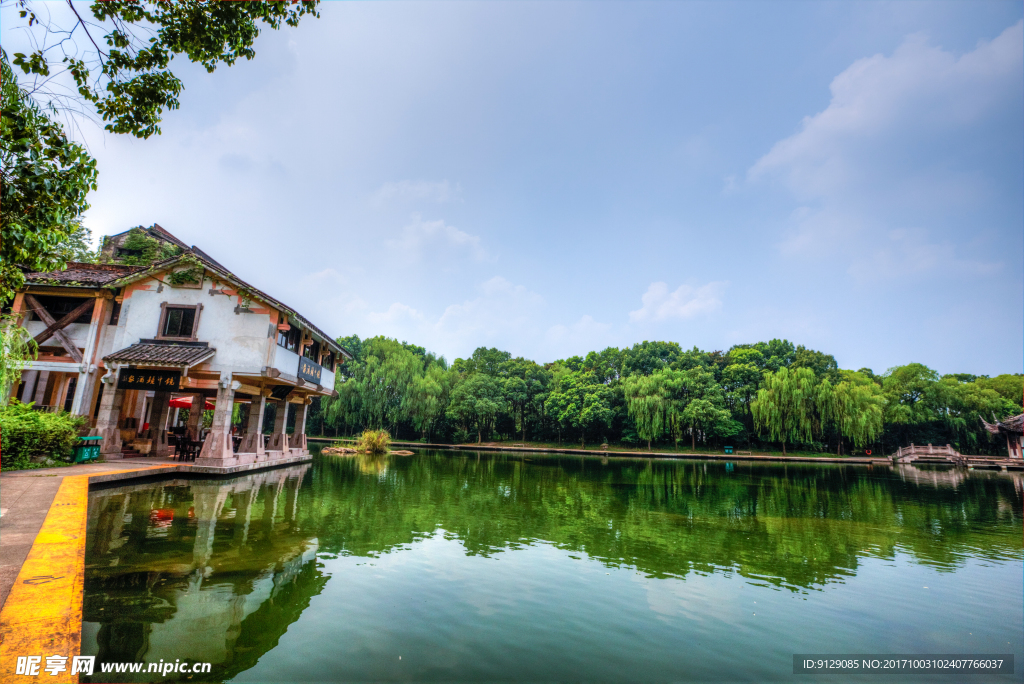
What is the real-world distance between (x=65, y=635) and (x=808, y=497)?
17.5 meters

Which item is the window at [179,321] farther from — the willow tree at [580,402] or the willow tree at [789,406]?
the willow tree at [789,406]

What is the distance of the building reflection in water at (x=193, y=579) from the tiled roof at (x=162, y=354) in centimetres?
491

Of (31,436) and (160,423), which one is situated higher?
(160,423)

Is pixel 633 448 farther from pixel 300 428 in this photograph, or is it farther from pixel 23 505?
pixel 23 505

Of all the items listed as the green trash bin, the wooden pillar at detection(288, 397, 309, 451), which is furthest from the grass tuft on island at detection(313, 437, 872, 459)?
the green trash bin

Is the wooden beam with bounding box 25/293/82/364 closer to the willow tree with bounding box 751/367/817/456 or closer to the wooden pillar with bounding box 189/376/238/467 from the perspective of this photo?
the wooden pillar with bounding box 189/376/238/467

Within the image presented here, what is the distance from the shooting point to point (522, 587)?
19.5 ft

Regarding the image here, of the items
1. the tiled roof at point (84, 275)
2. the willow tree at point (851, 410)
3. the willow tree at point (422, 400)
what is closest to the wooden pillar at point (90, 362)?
the tiled roof at point (84, 275)

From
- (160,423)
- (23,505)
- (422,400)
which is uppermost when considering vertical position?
Answer: (422,400)

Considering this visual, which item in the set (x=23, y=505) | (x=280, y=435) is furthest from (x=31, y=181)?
(x=280, y=435)

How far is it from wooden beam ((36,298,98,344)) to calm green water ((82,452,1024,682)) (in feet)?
26.0

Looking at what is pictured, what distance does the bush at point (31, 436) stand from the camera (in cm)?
1081

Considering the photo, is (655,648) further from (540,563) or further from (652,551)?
(652,551)

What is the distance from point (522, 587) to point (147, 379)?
14364mm
